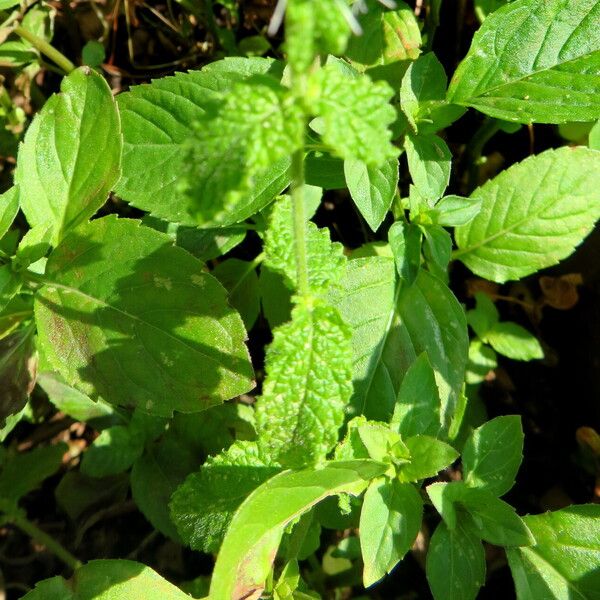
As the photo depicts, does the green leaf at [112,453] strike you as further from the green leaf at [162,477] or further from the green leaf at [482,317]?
the green leaf at [482,317]

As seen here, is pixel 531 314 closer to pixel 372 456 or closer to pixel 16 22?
pixel 372 456

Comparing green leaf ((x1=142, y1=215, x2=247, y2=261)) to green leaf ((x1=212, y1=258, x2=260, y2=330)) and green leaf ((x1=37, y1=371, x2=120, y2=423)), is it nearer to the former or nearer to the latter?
green leaf ((x1=212, y1=258, x2=260, y2=330))

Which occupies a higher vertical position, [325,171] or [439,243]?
[325,171]

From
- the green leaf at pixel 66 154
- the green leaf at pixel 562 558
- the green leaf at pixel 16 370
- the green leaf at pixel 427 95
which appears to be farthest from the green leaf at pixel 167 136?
the green leaf at pixel 562 558

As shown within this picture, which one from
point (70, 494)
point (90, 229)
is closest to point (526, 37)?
point (90, 229)

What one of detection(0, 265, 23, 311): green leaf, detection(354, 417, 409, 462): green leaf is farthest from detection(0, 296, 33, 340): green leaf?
detection(354, 417, 409, 462): green leaf

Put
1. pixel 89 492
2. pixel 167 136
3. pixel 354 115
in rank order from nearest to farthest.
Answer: pixel 354 115
pixel 167 136
pixel 89 492

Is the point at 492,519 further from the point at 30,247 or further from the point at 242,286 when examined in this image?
the point at 30,247

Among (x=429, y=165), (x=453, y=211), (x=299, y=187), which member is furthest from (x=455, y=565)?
(x=299, y=187)
